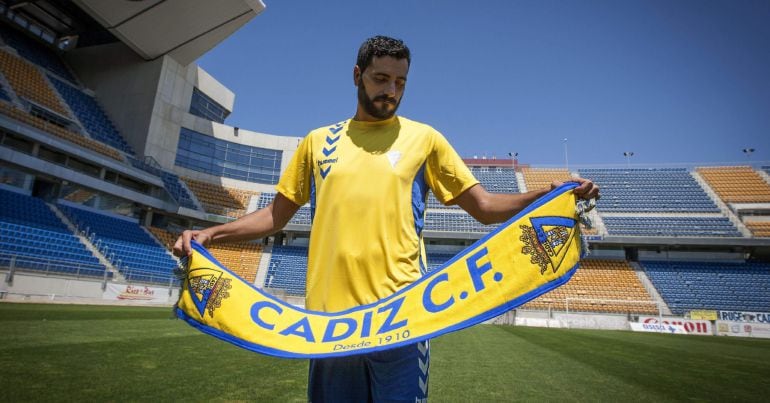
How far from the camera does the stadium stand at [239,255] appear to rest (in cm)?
2723

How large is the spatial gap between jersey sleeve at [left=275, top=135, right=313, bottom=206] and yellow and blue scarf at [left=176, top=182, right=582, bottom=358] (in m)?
0.49

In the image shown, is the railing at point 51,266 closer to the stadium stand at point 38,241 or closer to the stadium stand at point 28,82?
the stadium stand at point 38,241

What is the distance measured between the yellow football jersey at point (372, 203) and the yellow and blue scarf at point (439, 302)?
8 centimetres

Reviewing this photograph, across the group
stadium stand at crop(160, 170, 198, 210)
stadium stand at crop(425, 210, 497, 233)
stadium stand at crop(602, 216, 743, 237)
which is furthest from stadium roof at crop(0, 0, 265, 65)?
stadium stand at crop(602, 216, 743, 237)

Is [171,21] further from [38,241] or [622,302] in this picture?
[622,302]

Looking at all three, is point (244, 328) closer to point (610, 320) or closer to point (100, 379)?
point (100, 379)

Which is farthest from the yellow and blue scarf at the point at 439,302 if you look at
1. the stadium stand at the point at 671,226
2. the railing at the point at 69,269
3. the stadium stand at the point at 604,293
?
the stadium stand at the point at 671,226

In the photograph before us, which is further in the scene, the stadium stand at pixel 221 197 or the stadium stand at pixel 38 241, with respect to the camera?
the stadium stand at pixel 221 197

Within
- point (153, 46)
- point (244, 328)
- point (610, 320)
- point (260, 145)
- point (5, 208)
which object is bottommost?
point (610, 320)

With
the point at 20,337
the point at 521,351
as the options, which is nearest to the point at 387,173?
the point at 20,337

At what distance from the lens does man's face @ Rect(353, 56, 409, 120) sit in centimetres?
157

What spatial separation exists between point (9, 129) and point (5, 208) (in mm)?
3764

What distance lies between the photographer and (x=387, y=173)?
1.52 meters

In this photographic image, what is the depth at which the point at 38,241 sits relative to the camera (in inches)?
668
